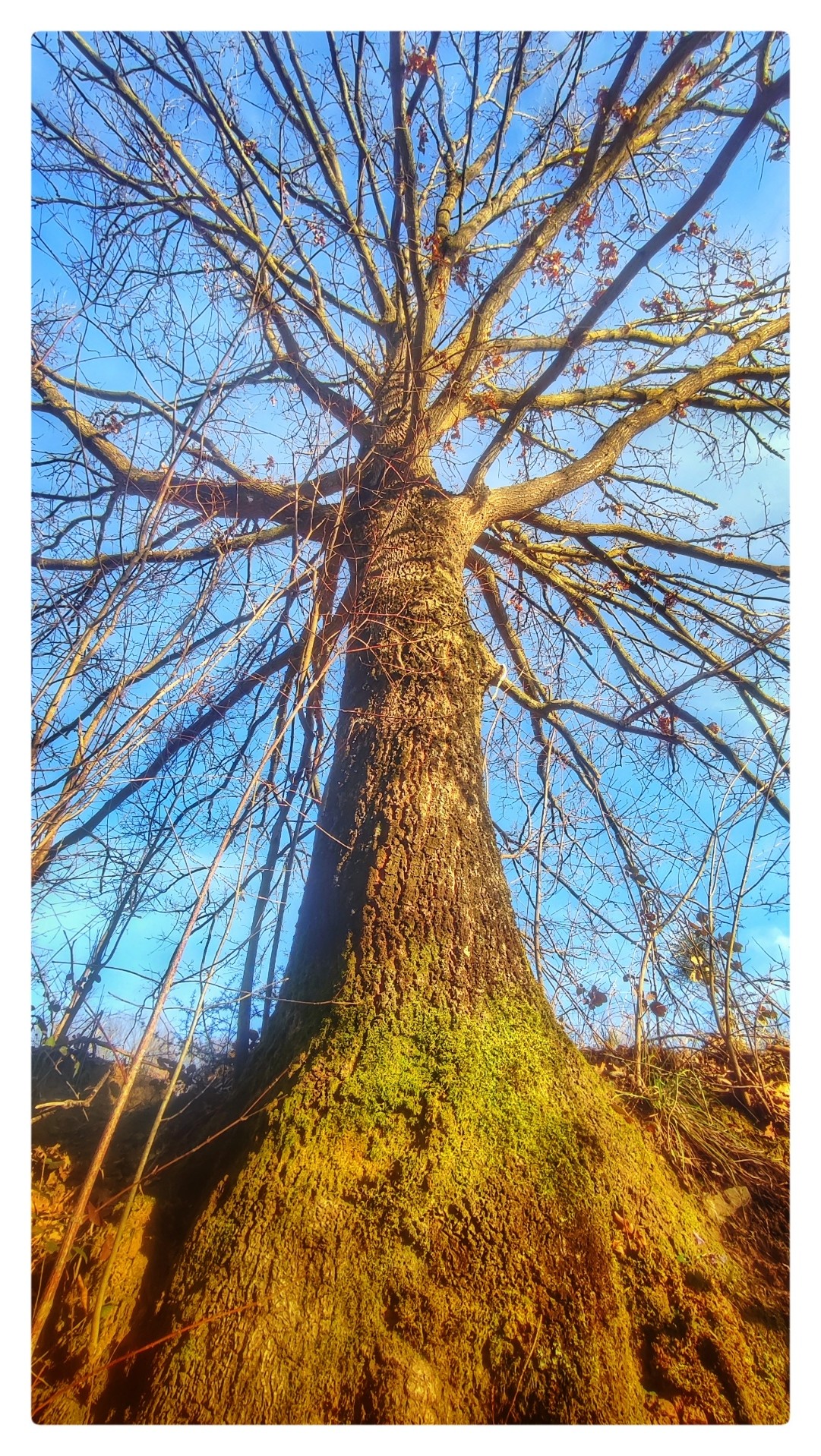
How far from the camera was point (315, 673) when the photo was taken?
217 centimetres

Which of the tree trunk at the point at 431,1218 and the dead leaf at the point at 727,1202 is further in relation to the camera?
the dead leaf at the point at 727,1202

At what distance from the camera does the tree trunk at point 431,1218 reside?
1.04 meters

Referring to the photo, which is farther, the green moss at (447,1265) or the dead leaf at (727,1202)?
the dead leaf at (727,1202)

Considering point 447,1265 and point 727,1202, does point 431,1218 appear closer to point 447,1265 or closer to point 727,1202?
point 447,1265

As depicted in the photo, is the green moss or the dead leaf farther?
the dead leaf

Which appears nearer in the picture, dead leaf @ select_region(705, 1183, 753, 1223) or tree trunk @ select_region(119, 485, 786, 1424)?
tree trunk @ select_region(119, 485, 786, 1424)

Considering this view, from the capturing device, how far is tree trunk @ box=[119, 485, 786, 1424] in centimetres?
104

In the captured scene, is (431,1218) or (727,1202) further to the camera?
(727,1202)

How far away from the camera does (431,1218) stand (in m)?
1.16

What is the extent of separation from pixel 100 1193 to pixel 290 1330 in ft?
1.96

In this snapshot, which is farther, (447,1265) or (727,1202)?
(727,1202)

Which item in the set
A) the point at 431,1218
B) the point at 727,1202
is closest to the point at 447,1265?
the point at 431,1218
